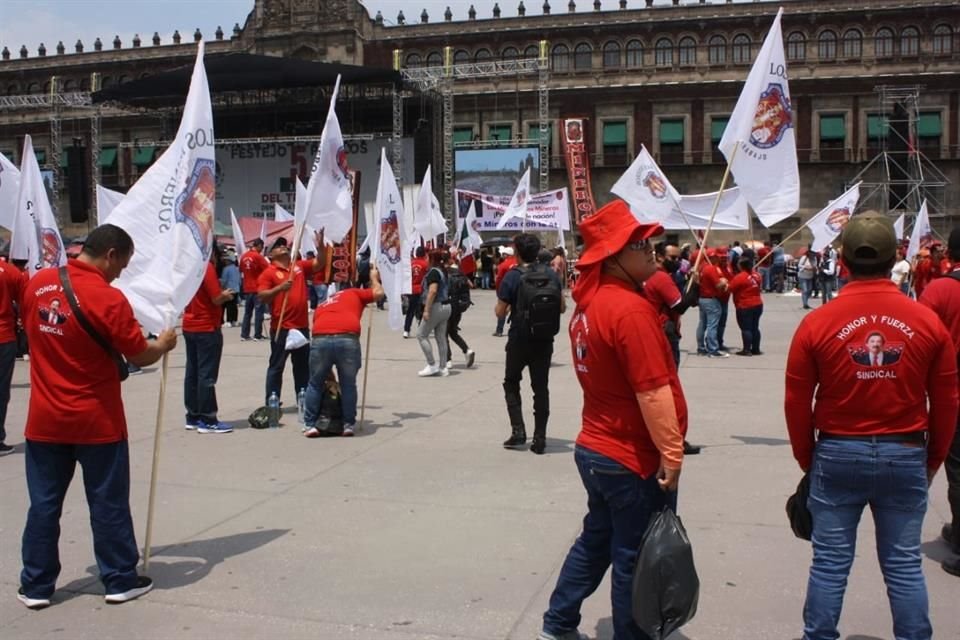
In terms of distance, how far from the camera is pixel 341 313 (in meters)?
8.49

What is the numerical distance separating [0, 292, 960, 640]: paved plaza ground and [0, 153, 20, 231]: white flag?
2587 mm

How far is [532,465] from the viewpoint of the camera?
24.0 ft

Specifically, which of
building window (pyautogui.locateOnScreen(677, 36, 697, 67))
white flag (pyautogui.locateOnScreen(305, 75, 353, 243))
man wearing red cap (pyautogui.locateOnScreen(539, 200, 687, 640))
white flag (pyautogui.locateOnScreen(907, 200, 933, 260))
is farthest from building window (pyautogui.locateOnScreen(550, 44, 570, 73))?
man wearing red cap (pyautogui.locateOnScreen(539, 200, 687, 640))

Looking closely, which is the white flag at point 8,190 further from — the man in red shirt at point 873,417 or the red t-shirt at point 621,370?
the man in red shirt at point 873,417

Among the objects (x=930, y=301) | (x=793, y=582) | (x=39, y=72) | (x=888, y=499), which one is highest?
(x=39, y=72)

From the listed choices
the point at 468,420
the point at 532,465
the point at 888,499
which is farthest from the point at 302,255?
the point at 888,499

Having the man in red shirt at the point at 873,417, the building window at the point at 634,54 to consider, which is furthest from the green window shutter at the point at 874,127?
the man in red shirt at the point at 873,417

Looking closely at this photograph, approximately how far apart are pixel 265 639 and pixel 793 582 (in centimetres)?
260

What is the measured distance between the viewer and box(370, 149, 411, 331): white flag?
941 cm

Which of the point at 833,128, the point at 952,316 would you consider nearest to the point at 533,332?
the point at 952,316

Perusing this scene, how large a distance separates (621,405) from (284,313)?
19.8 ft

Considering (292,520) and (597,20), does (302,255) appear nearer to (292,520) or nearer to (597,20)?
(292,520)

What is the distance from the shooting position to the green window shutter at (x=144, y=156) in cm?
4772

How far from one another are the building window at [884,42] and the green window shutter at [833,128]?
3494 mm
